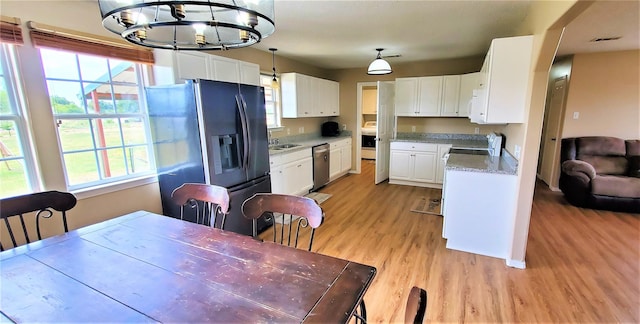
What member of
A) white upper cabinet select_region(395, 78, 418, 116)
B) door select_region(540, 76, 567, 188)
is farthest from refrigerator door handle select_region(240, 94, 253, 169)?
door select_region(540, 76, 567, 188)

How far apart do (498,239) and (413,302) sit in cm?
244

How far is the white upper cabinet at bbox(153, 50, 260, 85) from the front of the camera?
2.70m

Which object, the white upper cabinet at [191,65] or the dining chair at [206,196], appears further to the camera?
the white upper cabinet at [191,65]

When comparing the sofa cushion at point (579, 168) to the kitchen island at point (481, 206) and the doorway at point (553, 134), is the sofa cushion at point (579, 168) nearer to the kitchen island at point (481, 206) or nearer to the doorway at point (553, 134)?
the doorway at point (553, 134)

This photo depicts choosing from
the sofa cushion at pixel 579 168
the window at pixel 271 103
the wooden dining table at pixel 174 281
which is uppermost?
the window at pixel 271 103

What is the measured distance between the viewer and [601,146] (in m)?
4.13

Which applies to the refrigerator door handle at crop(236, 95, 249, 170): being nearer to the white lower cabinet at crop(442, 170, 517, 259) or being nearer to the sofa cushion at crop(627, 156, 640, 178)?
the white lower cabinet at crop(442, 170, 517, 259)

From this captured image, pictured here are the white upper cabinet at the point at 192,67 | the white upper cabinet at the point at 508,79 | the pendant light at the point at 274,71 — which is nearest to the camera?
the white upper cabinet at the point at 508,79

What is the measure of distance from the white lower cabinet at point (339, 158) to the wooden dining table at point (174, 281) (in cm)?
393

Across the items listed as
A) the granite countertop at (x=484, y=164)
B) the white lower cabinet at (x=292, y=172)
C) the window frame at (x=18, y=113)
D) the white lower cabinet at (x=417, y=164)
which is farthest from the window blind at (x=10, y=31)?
the white lower cabinet at (x=417, y=164)

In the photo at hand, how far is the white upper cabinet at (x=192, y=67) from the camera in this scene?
8.86ft

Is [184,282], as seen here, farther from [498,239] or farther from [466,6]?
[466,6]

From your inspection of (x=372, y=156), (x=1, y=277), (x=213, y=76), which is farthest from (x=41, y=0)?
(x=372, y=156)

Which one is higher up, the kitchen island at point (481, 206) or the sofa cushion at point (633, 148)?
the sofa cushion at point (633, 148)
